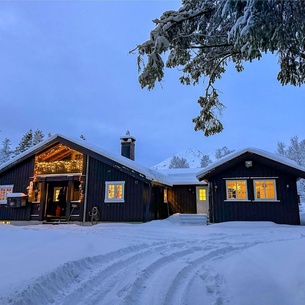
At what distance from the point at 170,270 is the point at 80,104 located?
14243cm

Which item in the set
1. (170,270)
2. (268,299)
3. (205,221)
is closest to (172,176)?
(205,221)

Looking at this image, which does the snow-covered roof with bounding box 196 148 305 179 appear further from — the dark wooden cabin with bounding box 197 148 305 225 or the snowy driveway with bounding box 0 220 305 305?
the snowy driveway with bounding box 0 220 305 305

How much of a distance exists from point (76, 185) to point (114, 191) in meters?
4.01

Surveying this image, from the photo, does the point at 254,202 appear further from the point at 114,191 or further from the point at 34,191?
the point at 34,191

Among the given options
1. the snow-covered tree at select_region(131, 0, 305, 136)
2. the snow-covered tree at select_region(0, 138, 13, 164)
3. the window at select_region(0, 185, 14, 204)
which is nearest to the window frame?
the window at select_region(0, 185, 14, 204)

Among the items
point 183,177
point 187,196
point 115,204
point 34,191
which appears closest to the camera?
point 115,204

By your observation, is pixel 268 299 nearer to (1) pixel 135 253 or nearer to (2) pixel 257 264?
(2) pixel 257 264

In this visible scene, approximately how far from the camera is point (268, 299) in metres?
3.66

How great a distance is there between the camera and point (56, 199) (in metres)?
19.3

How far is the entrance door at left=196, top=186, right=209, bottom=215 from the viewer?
1927 centimetres

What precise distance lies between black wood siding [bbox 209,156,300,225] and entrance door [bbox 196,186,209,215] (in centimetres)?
401

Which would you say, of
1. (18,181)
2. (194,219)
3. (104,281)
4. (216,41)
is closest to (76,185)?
(18,181)

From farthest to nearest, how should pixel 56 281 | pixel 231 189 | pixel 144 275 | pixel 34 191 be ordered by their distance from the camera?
1. pixel 34 191
2. pixel 231 189
3. pixel 144 275
4. pixel 56 281

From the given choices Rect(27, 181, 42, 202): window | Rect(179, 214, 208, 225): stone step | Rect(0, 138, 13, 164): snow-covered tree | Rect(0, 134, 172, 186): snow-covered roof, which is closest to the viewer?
Rect(0, 134, 172, 186): snow-covered roof
